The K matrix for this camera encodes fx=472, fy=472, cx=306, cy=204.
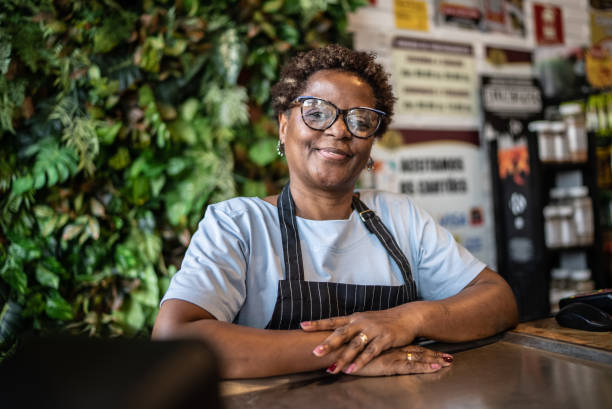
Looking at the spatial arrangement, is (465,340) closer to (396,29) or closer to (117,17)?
(117,17)

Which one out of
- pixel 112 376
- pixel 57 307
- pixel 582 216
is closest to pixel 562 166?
pixel 582 216

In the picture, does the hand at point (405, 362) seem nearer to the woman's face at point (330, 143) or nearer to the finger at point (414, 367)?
the finger at point (414, 367)

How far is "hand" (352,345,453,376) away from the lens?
3.21 ft

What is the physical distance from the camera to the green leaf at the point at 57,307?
238 cm

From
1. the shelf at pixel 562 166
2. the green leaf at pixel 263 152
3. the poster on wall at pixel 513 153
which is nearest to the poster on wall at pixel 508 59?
the poster on wall at pixel 513 153

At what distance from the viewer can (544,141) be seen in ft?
11.5

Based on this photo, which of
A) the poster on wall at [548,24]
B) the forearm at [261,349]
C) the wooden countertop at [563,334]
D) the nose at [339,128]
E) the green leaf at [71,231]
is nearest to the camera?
the forearm at [261,349]

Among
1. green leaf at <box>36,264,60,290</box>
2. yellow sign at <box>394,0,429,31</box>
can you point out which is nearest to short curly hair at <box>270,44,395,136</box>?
green leaf at <box>36,264,60,290</box>

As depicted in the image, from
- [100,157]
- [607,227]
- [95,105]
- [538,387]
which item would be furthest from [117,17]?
[607,227]

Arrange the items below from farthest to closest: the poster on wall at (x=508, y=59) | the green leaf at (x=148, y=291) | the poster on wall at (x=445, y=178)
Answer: the poster on wall at (x=508, y=59), the poster on wall at (x=445, y=178), the green leaf at (x=148, y=291)

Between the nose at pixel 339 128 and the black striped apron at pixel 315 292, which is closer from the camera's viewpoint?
the black striped apron at pixel 315 292

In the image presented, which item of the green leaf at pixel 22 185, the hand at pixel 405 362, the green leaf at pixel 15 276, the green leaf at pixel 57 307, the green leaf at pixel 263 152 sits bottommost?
the green leaf at pixel 57 307

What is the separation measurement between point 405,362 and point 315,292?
Result: 0.39m

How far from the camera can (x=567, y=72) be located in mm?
4051
